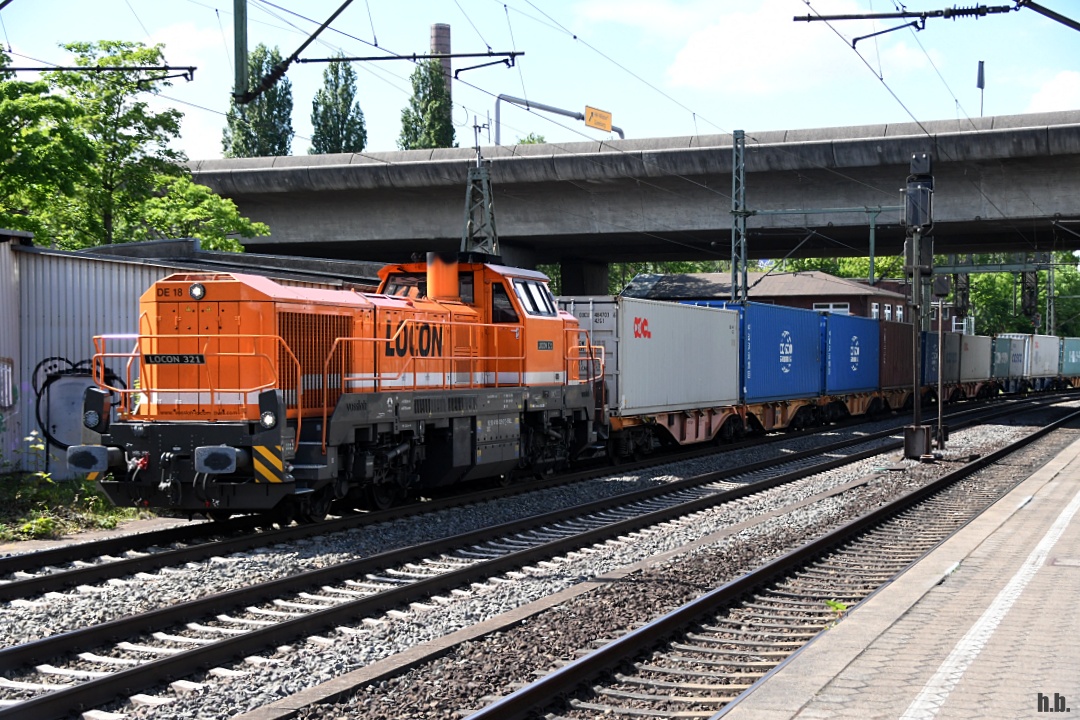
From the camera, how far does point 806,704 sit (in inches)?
226

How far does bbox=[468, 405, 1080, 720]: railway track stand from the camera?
Answer: 6.19 meters

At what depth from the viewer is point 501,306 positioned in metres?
15.8

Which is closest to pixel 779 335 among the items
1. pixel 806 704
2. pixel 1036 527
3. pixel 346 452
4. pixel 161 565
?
pixel 1036 527

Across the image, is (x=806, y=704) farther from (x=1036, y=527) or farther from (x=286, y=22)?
(x=286, y=22)

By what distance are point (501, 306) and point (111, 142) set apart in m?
16.8

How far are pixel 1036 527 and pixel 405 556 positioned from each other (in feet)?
23.5

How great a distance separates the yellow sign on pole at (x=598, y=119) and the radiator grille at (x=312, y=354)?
837 inches

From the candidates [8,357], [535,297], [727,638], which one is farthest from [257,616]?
[535,297]

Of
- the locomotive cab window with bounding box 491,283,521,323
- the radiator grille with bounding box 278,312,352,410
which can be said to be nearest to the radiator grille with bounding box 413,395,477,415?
the radiator grille with bounding box 278,312,352,410

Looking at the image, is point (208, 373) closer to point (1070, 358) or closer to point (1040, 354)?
point (1040, 354)

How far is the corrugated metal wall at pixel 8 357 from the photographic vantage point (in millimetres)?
14859

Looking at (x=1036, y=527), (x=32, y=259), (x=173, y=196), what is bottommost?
(x=1036, y=527)

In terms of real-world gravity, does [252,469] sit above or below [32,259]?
below

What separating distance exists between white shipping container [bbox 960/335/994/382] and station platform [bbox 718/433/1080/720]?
37.9m
